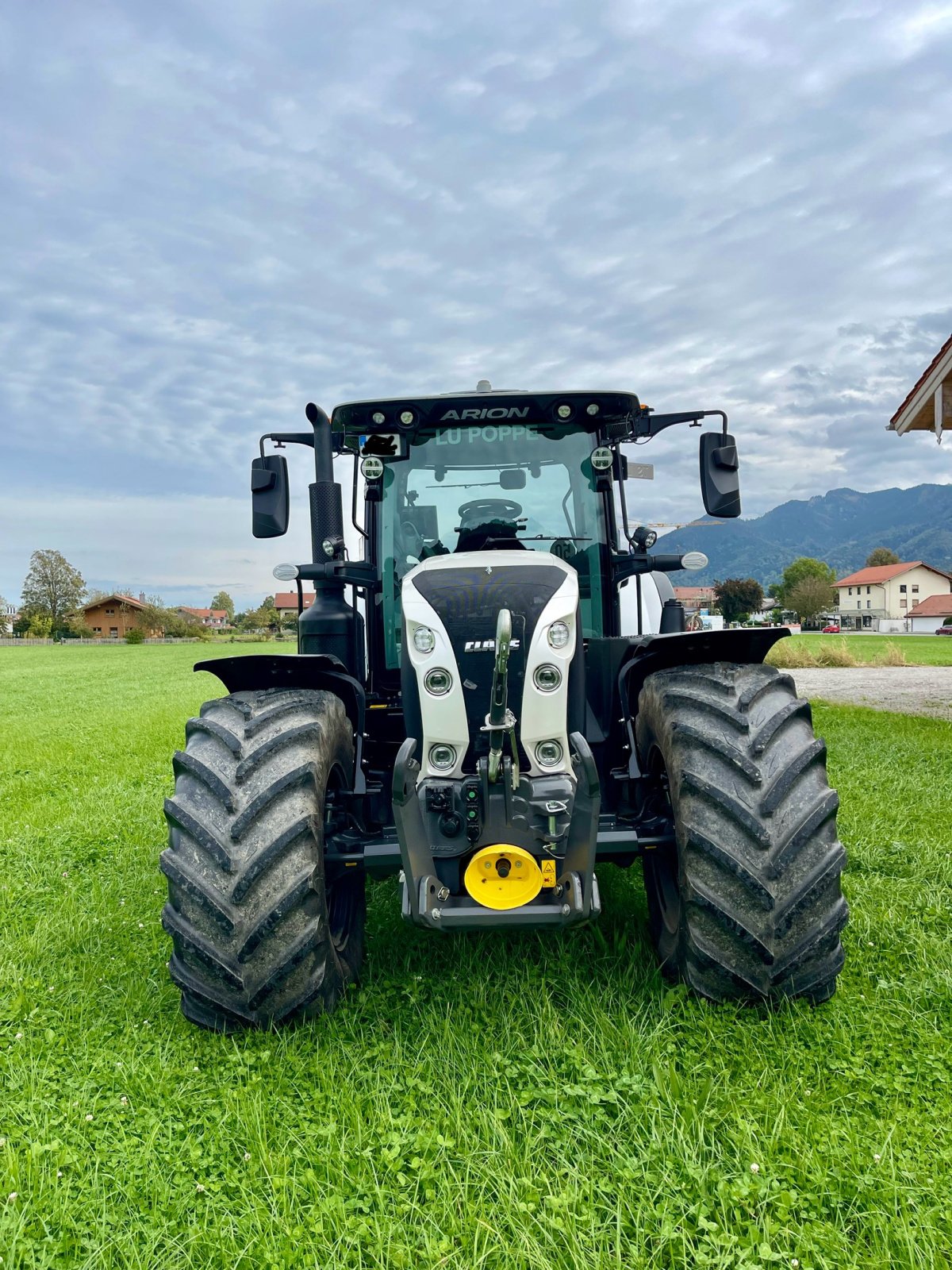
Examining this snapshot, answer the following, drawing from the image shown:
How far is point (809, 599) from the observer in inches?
3711

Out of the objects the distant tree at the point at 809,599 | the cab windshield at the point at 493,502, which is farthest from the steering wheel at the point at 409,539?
the distant tree at the point at 809,599

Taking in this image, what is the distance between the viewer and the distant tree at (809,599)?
309ft

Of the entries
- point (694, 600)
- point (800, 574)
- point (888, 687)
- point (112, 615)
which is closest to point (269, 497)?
point (888, 687)

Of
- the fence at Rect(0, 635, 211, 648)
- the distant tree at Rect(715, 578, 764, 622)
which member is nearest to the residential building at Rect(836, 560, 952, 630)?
the distant tree at Rect(715, 578, 764, 622)

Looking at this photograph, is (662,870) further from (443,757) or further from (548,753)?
(443,757)

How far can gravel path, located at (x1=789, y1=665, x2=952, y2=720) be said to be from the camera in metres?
13.3

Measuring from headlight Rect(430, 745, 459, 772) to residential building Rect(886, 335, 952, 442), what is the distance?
9.95m

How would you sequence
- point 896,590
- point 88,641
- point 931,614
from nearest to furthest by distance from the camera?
point 88,641
point 931,614
point 896,590

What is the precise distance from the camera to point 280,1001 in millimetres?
2895

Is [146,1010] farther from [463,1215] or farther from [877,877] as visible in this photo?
[877,877]

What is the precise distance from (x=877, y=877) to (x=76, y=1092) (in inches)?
151

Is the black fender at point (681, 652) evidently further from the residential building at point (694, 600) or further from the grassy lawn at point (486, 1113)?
the residential building at point (694, 600)

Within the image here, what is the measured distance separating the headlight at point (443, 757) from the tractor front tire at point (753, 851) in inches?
31.2

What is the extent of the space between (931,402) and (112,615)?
10558 centimetres
